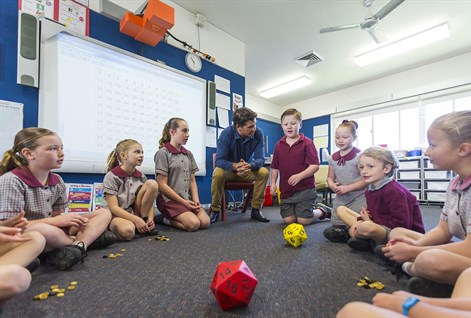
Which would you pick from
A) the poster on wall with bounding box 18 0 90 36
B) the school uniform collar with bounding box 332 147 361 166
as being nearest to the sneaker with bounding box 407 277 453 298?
the school uniform collar with bounding box 332 147 361 166

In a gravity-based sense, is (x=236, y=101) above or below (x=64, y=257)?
above

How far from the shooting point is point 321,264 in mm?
992

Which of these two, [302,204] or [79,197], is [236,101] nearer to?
[302,204]

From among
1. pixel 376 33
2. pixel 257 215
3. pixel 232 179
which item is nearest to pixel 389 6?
pixel 376 33

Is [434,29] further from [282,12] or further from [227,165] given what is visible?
[227,165]

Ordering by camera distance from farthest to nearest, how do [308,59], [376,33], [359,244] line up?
[308,59], [376,33], [359,244]

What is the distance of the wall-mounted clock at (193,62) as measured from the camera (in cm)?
269

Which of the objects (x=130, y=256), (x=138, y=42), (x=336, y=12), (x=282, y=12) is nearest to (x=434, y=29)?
(x=336, y=12)

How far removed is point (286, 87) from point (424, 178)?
2.80 meters

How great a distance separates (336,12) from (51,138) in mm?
3050

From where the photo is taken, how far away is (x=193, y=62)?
275 centimetres

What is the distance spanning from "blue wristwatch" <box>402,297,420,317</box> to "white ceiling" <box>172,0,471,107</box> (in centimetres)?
297

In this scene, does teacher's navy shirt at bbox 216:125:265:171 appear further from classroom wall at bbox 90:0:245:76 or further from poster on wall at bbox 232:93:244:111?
classroom wall at bbox 90:0:245:76

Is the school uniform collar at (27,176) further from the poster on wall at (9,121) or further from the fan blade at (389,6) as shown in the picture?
the fan blade at (389,6)
